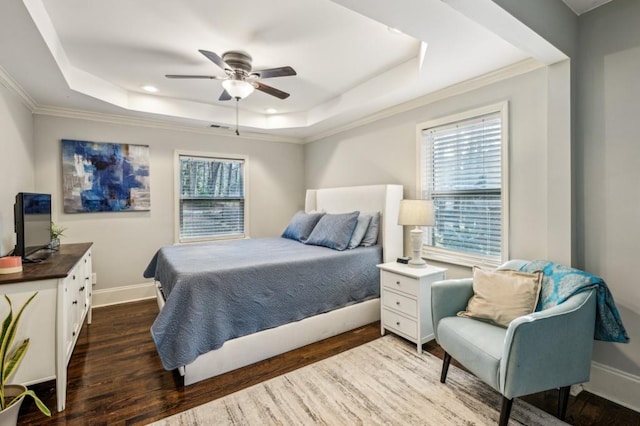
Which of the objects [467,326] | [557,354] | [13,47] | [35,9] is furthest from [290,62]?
[557,354]

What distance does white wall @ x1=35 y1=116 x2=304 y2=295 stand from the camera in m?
3.56

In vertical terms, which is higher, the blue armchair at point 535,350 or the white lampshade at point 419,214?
the white lampshade at point 419,214

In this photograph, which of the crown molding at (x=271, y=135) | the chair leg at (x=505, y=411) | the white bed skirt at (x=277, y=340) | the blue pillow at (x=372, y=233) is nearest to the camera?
the chair leg at (x=505, y=411)

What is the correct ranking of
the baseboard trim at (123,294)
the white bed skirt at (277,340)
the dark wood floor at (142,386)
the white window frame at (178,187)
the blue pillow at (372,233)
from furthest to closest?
the white window frame at (178,187)
the baseboard trim at (123,294)
the blue pillow at (372,233)
the white bed skirt at (277,340)
the dark wood floor at (142,386)

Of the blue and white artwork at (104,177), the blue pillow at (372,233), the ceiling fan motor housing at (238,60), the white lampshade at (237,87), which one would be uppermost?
the ceiling fan motor housing at (238,60)

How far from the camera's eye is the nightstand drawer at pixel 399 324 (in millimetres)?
2623

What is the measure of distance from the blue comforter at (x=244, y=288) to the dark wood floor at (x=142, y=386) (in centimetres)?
26

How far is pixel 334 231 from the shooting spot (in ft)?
11.2

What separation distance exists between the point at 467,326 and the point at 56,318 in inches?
103

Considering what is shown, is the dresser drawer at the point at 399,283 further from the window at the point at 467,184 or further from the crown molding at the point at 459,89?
the crown molding at the point at 459,89

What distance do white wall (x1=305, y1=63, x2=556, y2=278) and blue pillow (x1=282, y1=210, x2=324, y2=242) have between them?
86 cm

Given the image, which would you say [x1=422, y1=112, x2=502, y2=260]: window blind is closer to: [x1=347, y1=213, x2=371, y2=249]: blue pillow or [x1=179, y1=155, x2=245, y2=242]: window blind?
[x1=347, y1=213, x2=371, y2=249]: blue pillow

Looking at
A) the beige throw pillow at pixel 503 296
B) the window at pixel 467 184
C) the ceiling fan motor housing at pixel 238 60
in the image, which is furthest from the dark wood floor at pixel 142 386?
the ceiling fan motor housing at pixel 238 60

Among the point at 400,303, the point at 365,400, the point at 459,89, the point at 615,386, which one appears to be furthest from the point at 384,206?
the point at 615,386
